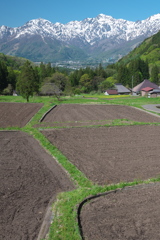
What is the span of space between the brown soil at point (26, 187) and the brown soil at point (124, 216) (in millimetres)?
1423

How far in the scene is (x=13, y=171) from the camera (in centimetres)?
1073

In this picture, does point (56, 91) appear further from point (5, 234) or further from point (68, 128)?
point (5, 234)

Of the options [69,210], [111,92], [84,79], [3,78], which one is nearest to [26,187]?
[69,210]

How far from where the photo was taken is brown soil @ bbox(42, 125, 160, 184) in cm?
1055

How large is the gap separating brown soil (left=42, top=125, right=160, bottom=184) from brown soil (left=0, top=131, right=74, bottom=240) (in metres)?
1.32

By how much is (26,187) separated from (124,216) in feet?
12.7

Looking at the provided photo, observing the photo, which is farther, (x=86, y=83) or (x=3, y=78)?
(x=86, y=83)

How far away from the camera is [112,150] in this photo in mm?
13914

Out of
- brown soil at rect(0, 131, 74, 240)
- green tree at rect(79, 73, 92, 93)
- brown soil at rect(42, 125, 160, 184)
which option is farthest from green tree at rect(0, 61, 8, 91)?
brown soil at rect(0, 131, 74, 240)

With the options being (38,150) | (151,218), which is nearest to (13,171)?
(38,150)

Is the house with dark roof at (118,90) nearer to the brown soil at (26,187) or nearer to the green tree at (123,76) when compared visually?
the green tree at (123,76)

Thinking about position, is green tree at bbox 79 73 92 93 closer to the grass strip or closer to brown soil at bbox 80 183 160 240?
the grass strip

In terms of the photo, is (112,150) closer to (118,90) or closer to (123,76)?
(118,90)

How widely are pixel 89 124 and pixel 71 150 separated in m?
8.46
